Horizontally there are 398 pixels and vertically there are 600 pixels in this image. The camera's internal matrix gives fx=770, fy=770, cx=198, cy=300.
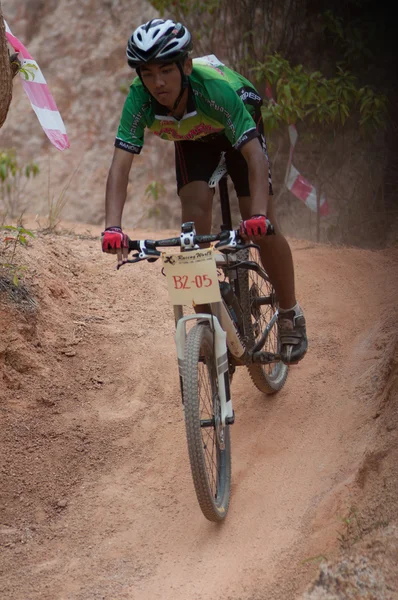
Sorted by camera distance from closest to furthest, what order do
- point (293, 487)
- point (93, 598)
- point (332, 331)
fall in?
1. point (93, 598)
2. point (293, 487)
3. point (332, 331)

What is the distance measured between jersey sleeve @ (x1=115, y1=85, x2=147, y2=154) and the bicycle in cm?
53

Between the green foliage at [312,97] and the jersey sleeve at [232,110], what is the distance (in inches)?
176

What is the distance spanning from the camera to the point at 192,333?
336 centimetres

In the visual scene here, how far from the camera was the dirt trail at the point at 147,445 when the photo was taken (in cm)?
322

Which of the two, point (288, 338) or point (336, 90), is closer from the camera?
point (288, 338)

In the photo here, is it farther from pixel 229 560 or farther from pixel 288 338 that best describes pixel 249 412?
pixel 229 560

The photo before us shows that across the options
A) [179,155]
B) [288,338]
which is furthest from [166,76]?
[288,338]

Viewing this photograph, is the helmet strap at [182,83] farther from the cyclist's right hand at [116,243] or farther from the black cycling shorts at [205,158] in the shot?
the cyclist's right hand at [116,243]

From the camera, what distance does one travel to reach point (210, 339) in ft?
11.5

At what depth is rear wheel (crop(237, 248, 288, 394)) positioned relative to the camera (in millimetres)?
4082

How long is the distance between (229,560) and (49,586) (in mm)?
763

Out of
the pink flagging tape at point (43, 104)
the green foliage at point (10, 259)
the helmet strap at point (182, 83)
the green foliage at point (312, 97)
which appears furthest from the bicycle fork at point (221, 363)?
the green foliage at point (312, 97)

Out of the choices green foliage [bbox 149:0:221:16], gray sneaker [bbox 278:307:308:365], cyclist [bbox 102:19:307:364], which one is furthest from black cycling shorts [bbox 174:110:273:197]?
green foliage [bbox 149:0:221:16]

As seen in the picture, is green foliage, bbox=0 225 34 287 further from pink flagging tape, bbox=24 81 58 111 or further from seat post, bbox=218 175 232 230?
seat post, bbox=218 175 232 230
